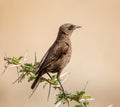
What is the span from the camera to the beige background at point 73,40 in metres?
8.07

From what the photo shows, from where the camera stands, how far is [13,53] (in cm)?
855

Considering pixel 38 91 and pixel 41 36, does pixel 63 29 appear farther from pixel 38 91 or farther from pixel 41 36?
pixel 41 36

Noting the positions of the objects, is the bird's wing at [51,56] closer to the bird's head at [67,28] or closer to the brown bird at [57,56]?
the brown bird at [57,56]

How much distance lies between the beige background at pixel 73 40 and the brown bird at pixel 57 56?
3.33 m

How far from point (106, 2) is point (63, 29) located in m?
5.51

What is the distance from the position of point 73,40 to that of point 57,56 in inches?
199

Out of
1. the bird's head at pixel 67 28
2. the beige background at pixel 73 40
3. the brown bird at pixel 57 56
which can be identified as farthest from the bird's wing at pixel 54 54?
the beige background at pixel 73 40

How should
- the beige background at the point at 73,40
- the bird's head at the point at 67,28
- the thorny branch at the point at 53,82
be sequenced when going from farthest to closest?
1. the beige background at the point at 73,40
2. the bird's head at the point at 67,28
3. the thorny branch at the point at 53,82

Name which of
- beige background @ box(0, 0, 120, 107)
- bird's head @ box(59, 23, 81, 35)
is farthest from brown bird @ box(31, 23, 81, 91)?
beige background @ box(0, 0, 120, 107)

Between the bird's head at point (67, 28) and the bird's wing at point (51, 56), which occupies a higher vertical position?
the bird's head at point (67, 28)

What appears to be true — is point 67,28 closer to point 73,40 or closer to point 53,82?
point 53,82

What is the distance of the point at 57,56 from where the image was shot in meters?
4.04

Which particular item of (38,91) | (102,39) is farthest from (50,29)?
(38,91)

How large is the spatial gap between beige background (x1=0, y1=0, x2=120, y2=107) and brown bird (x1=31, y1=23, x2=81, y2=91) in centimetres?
333
